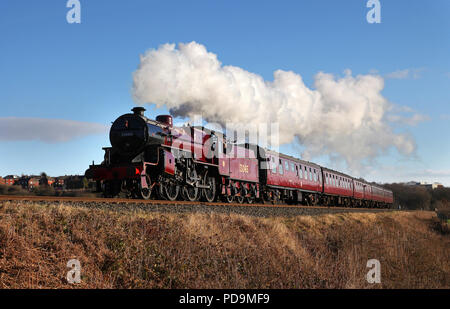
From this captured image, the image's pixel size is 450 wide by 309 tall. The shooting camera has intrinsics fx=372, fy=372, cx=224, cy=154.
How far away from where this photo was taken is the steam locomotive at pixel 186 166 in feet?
47.9

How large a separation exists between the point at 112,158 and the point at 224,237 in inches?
279

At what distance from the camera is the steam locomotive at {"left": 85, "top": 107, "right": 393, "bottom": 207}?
14594mm

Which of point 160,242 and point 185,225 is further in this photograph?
point 185,225

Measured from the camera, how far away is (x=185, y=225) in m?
10.6

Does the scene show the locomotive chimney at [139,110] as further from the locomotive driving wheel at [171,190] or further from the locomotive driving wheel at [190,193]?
the locomotive driving wheel at [190,193]

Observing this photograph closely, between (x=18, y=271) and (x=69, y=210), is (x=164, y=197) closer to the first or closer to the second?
(x=69, y=210)

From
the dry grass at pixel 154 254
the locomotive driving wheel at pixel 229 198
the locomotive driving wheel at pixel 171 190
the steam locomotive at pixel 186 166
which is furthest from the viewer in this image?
the locomotive driving wheel at pixel 229 198

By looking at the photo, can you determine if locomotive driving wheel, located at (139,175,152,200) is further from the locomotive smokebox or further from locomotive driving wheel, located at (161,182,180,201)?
the locomotive smokebox

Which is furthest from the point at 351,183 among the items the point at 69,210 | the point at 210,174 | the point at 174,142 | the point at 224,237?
the point at 69,210
